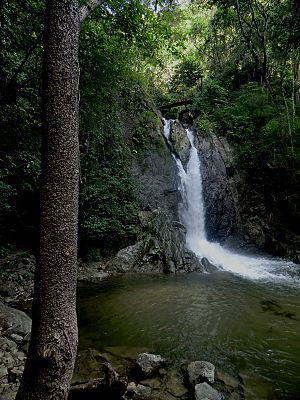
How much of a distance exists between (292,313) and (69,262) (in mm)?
5539

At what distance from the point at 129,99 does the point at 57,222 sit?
12.2m

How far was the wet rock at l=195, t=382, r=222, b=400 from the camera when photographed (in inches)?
116

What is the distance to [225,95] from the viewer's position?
742 inches

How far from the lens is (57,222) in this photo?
6.42ft

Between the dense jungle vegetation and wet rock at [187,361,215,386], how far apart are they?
293 centimetres

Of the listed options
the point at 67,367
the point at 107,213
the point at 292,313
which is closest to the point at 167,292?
the point at 292,313

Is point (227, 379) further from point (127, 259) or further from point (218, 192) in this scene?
point (218, 192)

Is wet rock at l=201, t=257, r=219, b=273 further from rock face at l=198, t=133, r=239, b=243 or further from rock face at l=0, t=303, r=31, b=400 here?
rock face at l=0, t=303, r=31, b=400

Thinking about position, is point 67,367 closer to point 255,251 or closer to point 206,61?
point 255,251

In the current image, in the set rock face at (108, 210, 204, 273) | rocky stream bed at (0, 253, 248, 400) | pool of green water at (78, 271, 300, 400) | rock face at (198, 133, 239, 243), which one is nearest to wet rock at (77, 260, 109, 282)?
rock face at (108, 210, 204, 273)

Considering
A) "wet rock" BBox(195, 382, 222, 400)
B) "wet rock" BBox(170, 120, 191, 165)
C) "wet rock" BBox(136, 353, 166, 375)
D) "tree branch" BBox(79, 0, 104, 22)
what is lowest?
"wet rock" BBox(195, 382, 222, 400)

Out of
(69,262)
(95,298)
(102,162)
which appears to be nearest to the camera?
(69,262)

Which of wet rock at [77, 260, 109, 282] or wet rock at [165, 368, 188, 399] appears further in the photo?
wet rock at [77, 260, 109, 282]

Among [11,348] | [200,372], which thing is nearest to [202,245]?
[200,372]
